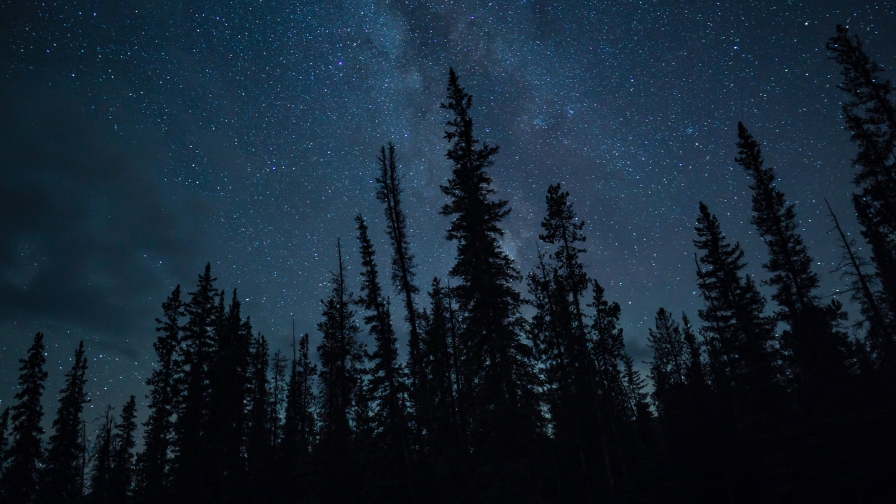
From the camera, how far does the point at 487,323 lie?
60.7 ft

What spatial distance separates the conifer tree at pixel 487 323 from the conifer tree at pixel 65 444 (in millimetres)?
43029

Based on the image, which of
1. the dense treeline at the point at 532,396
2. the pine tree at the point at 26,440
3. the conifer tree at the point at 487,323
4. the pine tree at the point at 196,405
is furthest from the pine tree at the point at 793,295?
the pine tree at the point at 26,440

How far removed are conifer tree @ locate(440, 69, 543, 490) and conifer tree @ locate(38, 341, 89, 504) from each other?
43.0 m

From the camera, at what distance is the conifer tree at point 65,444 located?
38156 millimetres

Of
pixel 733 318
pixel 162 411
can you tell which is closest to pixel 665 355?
pixel 733 318

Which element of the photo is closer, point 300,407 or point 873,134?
point 873,134

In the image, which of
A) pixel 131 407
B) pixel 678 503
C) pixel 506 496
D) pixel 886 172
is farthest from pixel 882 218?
pixel 131 407

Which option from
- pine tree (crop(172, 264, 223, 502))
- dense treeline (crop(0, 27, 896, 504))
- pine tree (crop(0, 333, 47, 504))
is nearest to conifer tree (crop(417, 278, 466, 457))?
dense treeline (crop(0, 27, 896, 504))

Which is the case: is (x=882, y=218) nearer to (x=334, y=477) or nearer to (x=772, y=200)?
(x=772, y=200)

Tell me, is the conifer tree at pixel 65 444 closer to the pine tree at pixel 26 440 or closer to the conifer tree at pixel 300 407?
the pine tree at pixel 26 440

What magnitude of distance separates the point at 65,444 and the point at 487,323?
155 feet

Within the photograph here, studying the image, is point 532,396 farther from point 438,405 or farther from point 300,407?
point 300,407

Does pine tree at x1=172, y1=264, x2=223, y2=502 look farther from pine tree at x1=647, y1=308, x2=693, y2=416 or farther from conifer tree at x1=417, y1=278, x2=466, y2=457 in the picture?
pine tree at x1=647, y1=308, x2=693, y2=416

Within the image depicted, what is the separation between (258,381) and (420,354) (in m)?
26.6
